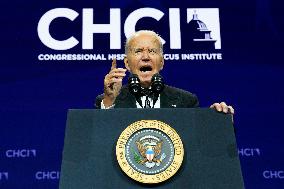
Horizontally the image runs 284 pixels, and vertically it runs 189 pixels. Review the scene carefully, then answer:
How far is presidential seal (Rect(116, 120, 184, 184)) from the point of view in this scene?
1.19 meters

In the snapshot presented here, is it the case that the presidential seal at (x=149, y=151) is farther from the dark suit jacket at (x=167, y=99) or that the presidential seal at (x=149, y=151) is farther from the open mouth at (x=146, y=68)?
the open mouth at (x=146, y=68)

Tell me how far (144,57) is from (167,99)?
17 cm

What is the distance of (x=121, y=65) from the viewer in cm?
288

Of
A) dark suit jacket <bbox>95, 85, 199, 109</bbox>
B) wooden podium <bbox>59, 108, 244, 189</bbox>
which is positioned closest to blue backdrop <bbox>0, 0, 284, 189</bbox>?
dark suit jacket <bbox>95, 85, 199, 109</bbox>

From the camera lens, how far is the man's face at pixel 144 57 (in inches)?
64.3

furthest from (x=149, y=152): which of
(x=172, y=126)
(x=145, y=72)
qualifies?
(x=145, y=72)

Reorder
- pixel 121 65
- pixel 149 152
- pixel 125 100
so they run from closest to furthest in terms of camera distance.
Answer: pixel 149 152
pixel 125 100
pixel 121 65

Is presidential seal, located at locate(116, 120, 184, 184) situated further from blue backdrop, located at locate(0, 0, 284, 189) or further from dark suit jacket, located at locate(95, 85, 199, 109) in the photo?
blue backdrop, located at locate(0, 0, 284, 189)

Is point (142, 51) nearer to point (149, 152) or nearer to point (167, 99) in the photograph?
point (167, 99)

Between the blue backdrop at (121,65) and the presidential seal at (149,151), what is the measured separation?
5.01 feet

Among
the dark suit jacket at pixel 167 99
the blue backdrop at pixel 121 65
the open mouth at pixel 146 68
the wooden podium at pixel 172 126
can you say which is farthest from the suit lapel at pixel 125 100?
the blue backdrop at pixel 121 65

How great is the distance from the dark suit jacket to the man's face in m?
0.07

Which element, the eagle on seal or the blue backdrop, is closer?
the eagle on seal

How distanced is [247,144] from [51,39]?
136 centimetres
